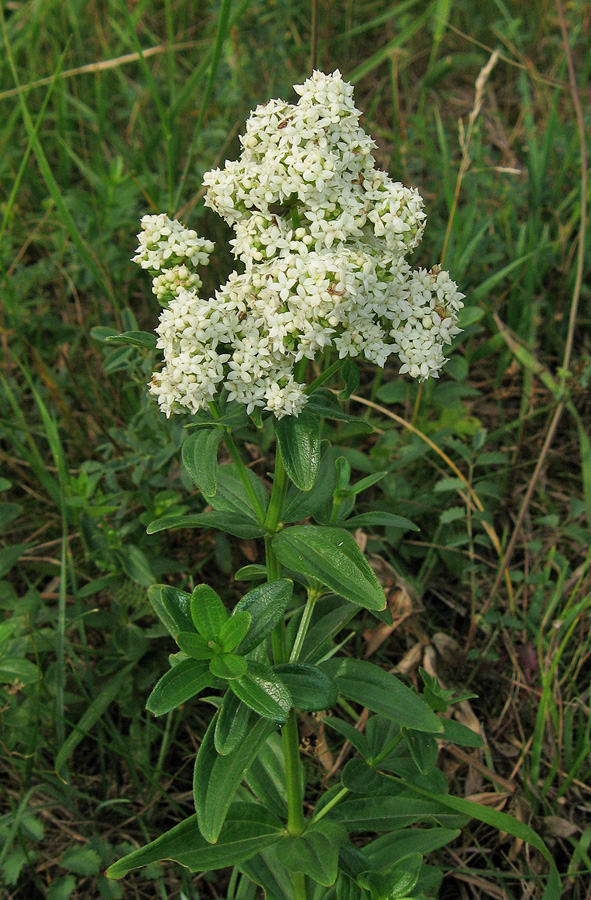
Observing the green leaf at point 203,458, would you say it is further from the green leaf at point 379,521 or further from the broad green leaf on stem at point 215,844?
the broad green leaf on stem at point 215,844

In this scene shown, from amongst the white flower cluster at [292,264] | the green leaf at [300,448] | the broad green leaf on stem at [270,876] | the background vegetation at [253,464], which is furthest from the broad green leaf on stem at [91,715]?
the white flower cluster at [292,264]

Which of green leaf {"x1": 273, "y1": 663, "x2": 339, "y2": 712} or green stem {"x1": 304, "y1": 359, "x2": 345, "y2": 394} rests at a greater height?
green stem {"x1": 304, "y1": 359, "x2": 345, "y2": 394}

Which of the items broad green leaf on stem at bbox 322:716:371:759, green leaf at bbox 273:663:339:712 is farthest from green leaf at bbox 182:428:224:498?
broad green leaf on stem at bbox 322:716:371:759

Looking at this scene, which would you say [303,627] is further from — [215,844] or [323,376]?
[323,376]

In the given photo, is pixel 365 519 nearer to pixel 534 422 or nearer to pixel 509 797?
pixel 509 797

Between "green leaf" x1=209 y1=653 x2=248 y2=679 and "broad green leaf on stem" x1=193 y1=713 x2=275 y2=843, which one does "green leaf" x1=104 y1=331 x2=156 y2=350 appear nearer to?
"green leaf" x1=209 y1=653 x2=248 y2=679

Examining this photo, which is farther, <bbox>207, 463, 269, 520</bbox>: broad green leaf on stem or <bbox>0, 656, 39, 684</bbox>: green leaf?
<bbox>0, 656, 39, 684</bbox>: green leaf
